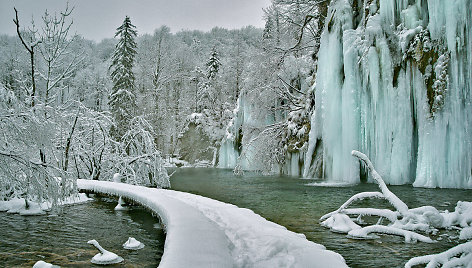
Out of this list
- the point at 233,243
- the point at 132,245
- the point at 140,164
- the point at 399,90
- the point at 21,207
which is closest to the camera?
the point at 233,243

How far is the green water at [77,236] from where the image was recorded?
5.36 meters

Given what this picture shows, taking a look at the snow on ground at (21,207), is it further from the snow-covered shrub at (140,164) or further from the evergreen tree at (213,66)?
the evergreen tree at (213,66)

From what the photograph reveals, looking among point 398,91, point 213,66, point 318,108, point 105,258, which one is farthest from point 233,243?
point 213,66

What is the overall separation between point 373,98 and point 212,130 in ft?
84.1

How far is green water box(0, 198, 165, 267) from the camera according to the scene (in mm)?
5355

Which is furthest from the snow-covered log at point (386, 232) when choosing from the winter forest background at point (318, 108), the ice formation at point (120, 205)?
the ice formation at point (120, 205)

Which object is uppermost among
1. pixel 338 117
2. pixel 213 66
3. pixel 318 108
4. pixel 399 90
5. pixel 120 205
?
pixel 213 66

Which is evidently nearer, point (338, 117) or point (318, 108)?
point (338, 117)

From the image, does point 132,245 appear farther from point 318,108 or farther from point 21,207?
point 318,108

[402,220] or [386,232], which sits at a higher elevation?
[402,220]

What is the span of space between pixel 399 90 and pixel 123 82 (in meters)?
18.4

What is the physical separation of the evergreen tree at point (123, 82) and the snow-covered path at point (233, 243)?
16927 millimetres

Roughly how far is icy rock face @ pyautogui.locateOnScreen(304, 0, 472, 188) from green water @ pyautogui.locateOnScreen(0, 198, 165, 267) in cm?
825

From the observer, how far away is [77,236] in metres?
6.75
